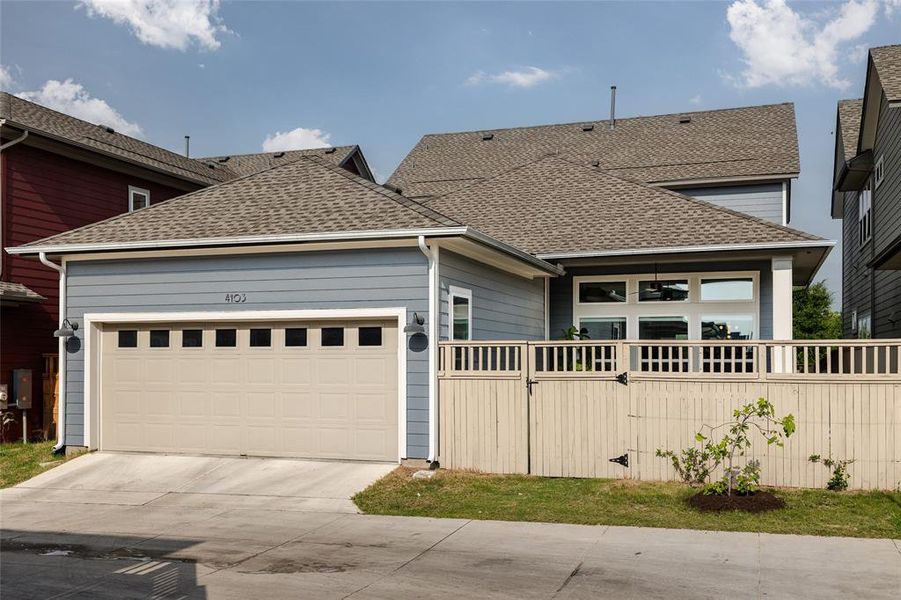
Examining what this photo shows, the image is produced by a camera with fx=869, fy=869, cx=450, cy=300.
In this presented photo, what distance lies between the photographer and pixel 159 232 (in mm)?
13109

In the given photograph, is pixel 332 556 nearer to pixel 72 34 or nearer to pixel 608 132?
pixel 72 34

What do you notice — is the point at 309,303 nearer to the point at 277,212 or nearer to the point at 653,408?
the point at 277,212

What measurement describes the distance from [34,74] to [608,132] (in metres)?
16.0

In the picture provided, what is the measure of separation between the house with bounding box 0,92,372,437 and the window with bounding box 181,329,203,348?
4.78m

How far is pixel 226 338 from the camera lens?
13.0 m

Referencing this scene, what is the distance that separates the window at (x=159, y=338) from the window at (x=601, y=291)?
7.73 m

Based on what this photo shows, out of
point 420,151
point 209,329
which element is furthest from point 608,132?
point 209,329

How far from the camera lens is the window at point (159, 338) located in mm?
13273

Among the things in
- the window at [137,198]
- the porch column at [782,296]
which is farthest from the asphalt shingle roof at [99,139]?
the porch column at [782,296]

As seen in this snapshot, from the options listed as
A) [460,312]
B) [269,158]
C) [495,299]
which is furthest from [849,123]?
[269,158]

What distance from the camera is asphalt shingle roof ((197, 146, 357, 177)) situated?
88.2ft

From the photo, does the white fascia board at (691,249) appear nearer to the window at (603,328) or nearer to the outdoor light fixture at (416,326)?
the window at (603,328)

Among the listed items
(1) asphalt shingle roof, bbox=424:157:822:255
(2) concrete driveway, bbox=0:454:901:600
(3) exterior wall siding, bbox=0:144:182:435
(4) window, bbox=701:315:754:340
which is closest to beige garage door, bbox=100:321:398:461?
(2) concrete driveway, bbox=0:454:901:600

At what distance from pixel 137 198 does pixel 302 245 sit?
959cm
